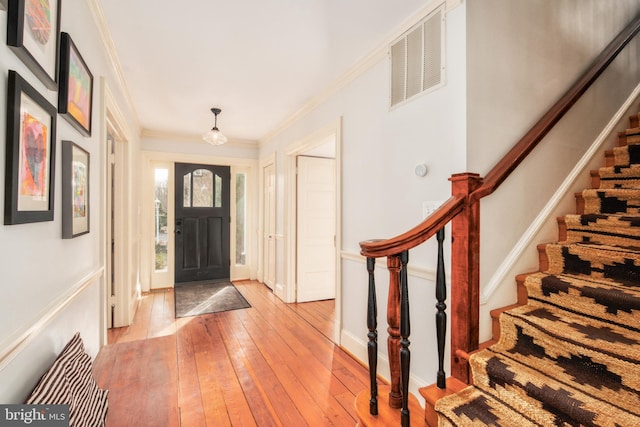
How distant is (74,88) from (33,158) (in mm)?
670

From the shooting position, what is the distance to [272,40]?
2291 mm

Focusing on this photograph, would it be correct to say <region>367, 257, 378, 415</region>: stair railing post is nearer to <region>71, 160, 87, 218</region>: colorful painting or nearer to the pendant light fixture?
<region>71, 160, 87, 218</region>: colorful painting

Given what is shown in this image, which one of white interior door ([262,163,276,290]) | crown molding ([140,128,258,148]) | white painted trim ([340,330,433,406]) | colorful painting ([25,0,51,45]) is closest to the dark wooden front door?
crown molding ([140,128,258,148])

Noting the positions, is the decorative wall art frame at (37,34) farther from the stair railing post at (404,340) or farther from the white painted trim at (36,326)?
the stair railing post at (404,340)

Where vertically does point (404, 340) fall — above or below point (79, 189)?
below

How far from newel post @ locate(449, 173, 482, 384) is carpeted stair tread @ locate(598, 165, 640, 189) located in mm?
1245

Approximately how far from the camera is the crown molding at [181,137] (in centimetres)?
479

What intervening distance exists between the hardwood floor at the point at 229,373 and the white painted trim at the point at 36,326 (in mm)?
735

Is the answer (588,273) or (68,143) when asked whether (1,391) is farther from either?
(588,273)

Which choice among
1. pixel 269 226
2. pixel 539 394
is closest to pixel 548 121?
pixel 539 394

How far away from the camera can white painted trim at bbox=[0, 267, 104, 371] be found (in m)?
0.96

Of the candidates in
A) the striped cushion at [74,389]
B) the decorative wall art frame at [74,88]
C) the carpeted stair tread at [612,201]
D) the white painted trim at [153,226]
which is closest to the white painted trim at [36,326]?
the striped cushion at [74,389]

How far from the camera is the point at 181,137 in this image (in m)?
5.01

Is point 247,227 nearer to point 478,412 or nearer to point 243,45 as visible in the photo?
point 243,45
